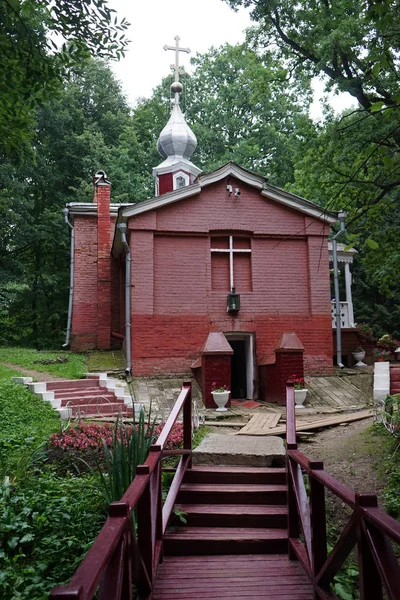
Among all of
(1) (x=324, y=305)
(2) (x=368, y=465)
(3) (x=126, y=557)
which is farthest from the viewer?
(1) (x=324, y=305)

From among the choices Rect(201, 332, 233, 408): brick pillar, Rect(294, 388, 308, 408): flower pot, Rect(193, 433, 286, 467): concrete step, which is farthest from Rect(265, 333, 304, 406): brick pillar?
Rect(193, 433, 286, 467): concrete step

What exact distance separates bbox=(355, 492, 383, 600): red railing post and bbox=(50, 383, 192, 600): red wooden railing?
44.2 inches

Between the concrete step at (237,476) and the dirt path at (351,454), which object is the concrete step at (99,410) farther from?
the concrete step at (237,476)

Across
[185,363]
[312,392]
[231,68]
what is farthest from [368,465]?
[231,68]

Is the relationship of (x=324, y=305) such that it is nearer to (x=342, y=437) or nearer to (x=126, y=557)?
(x=342, y=437)

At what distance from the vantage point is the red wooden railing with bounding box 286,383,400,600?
2096mm

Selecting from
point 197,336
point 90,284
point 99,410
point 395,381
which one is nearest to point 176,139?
point 90,284

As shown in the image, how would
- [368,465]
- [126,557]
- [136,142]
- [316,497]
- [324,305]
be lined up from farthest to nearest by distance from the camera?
[136,142]
[324,305]
[368,465]
[316,497]
[126,557]

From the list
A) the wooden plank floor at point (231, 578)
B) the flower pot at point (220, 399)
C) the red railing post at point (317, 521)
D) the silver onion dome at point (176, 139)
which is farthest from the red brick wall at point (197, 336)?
the silver onion dome at point (176, 139)

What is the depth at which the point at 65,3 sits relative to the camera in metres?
5.11

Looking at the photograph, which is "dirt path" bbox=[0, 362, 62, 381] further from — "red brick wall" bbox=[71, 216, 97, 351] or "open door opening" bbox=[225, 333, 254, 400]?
"open door opening" bbox=[225, 333, 254, 400]

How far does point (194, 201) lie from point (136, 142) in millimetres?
16565

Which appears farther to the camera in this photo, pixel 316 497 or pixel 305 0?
pixel 305 0

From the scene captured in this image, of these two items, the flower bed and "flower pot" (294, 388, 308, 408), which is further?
"flower pot" (294, 388, 308, 408)
